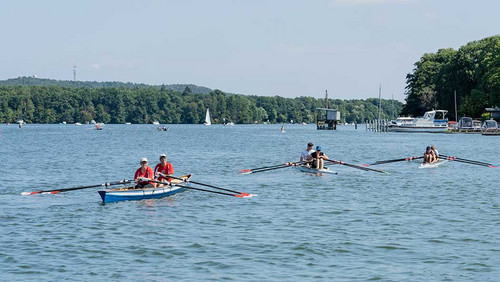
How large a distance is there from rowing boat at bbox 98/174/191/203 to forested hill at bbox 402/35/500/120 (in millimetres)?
100982

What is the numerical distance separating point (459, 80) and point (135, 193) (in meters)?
124

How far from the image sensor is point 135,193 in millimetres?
30016

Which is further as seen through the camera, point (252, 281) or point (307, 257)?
point (307, 257)

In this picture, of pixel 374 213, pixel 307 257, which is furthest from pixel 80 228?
pixel 374 213

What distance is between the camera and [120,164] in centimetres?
5844

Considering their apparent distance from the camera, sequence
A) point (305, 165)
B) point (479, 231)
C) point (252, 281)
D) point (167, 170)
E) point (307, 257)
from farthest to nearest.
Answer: point (305, 165)
point (167, 170)
point (479, 231)
point (307, 257)
point (252, 281)

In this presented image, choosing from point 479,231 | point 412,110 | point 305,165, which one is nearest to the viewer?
point 479,231

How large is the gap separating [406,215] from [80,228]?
1192 centimetres

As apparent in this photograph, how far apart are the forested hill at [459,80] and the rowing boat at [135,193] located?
101 meters

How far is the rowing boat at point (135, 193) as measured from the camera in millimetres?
29203

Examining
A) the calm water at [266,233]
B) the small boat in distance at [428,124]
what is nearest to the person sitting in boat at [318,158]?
the calm water at [266,233]

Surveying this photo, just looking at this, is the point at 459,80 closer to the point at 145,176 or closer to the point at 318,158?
the point at 318,158

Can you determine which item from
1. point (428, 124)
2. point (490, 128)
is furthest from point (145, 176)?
point (428, 124)

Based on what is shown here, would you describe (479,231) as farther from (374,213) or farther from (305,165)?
(305,165)
